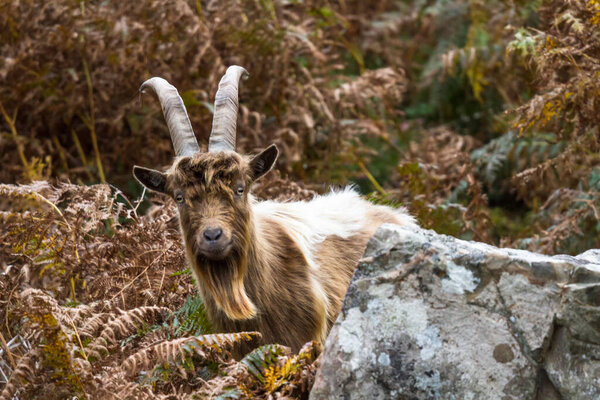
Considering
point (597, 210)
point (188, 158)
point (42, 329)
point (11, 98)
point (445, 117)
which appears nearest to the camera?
point (42, 329)

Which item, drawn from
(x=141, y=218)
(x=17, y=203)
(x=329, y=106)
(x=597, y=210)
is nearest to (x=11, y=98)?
(x=17, y=203)

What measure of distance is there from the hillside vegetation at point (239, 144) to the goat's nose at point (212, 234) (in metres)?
0.68

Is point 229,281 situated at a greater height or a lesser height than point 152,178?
lesser

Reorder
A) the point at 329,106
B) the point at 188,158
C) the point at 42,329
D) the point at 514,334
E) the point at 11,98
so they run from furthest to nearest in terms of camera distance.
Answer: the point at 329,106 < the point at 11,98 < the point at 188,158 < the point at 42,329 < the point at 514,334

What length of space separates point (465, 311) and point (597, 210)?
3893 mm

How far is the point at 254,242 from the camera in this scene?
5570 mm

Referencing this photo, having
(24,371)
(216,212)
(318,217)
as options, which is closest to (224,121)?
(216,212)

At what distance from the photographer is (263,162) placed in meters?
5.77

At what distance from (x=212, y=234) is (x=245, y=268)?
49 cm

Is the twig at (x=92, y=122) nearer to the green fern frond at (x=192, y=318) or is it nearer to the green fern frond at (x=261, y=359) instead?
the green fern frond at (x=192, y=318)

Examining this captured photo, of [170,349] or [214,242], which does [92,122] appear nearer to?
[214,242]

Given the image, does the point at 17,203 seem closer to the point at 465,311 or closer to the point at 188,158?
the point at 188,158

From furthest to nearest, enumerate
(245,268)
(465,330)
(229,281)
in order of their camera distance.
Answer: (245,268), (229,281), (465,330)

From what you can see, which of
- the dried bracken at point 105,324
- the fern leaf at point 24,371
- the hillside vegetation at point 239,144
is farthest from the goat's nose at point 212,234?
the fern leaf at point 24,371
